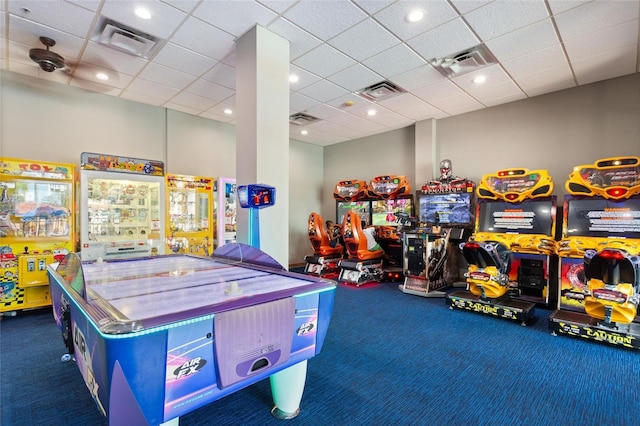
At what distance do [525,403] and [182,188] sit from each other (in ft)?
16.0

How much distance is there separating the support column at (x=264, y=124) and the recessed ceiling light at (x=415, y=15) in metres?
1.27

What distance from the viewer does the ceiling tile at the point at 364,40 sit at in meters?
3.15

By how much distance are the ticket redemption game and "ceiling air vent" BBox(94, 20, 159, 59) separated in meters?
4.32

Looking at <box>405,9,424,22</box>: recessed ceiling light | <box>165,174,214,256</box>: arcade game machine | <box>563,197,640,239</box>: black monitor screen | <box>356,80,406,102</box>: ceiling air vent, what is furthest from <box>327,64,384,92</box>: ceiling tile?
<box>563,197,640,239</box>: black monitor screen

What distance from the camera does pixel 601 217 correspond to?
143 inches

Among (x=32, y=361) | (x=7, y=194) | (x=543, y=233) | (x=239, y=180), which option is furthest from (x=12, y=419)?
(x=543, y=233)

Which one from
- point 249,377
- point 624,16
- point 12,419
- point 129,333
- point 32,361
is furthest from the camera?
point 624,16

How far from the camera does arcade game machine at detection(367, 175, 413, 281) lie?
19.7 ft

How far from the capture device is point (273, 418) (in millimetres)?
1915

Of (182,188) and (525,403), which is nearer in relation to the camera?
(525,403)

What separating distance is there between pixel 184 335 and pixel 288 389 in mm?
972

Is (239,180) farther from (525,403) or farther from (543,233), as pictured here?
(543,233)

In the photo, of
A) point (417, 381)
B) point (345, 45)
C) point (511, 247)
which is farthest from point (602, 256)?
point (345, 45)

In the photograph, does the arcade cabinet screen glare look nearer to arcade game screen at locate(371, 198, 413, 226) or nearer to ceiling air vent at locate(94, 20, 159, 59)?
arcade game screen at locate(371, 198, 413, 226)
